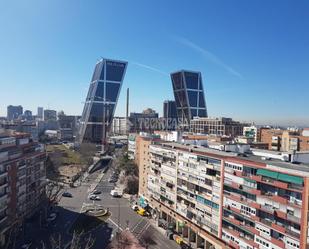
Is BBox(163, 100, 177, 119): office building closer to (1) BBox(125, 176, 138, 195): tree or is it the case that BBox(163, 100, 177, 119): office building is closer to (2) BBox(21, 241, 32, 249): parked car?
(1) BBox(125, 176, 138, 195): tree

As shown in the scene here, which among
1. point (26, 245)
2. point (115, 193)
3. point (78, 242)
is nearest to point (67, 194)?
point (115, 193)

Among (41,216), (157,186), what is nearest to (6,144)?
(41,216)

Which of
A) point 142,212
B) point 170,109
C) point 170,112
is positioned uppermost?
point 170,109

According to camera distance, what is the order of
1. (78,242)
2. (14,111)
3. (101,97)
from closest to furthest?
1. (78,242)
2. (101,97)
3. (14,111)

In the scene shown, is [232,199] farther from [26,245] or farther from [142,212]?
[26,245]

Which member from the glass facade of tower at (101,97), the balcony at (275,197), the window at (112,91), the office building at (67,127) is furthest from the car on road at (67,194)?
the office building at (67,127)

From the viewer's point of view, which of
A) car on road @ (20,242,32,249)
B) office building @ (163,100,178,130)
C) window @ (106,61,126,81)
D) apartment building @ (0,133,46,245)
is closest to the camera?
car on road @ (20,242,32,249)

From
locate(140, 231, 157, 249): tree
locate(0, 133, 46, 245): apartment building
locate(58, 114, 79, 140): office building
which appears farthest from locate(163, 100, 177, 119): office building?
locate(140, 231, 157, 249): tree
